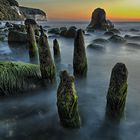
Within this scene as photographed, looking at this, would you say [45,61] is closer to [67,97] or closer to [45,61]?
[45,61]

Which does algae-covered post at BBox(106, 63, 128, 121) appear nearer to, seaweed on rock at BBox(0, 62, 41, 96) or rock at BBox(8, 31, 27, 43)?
seaweed on rock at BBox(0, 62, 41, 96)

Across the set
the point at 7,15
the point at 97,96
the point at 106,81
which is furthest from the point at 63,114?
the point at 7,15

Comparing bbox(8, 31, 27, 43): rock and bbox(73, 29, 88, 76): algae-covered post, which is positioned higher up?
bbox(73, 29, 88, 76): algae-covered post

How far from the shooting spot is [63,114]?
28.8 ft

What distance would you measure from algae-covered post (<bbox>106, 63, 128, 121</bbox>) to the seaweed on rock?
212 inches

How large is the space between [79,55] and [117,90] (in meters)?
6.09

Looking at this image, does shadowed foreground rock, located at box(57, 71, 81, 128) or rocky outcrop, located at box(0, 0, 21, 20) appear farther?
rocky outcrop, located at box(0, 0, 21, 20)

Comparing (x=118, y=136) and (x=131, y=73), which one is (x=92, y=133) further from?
(x=131, y=73)

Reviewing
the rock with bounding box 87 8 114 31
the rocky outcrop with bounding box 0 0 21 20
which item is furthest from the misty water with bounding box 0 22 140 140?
the rocky outcrop with bounding box 0 0 21 20

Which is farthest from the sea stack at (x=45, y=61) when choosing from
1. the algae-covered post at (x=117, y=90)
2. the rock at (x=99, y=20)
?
the rock at (x=99, y=20)

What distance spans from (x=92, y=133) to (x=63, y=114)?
64.7 inches

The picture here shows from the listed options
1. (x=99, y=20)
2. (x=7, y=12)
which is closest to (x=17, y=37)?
(x=99, y=20)

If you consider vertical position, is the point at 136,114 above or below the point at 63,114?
below

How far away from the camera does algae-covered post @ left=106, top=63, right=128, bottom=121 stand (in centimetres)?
906
